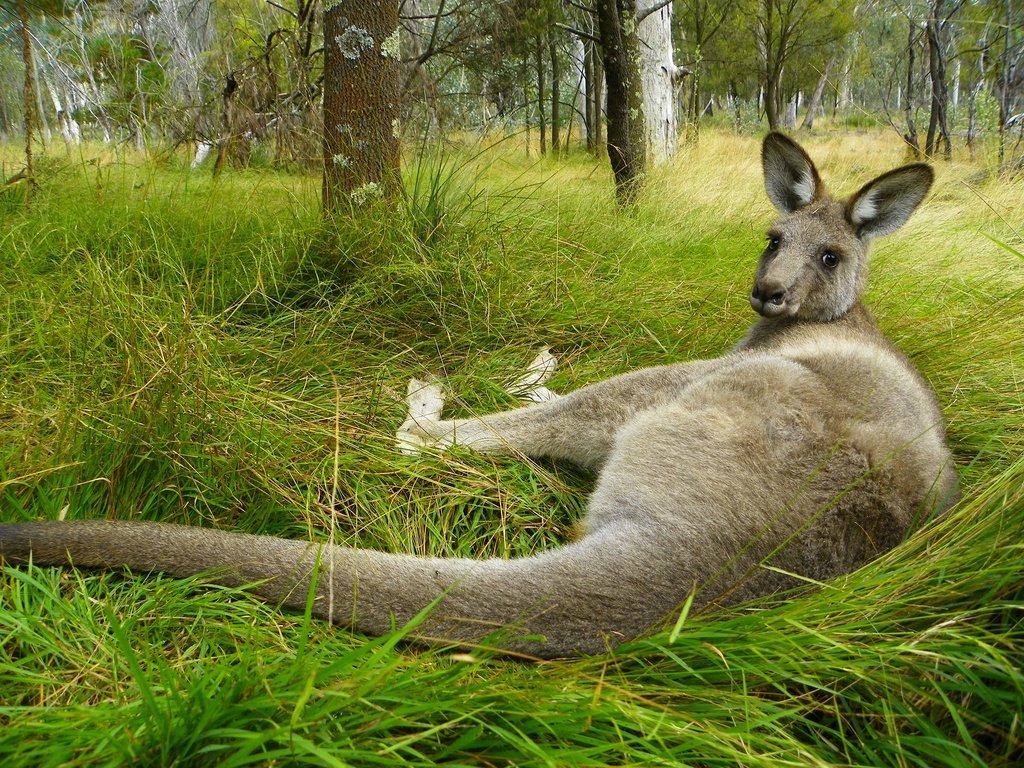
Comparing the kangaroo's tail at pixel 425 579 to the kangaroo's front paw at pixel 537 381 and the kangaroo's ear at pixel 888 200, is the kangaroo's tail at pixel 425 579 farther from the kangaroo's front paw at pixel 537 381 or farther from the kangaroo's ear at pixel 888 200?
the kangaroo's ear at pixel 888 200

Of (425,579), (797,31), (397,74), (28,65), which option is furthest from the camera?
(797,31)

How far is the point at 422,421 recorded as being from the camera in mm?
3145

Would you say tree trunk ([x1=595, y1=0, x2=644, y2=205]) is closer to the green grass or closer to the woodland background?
the woodland background

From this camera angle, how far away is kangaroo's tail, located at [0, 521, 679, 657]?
1.86 meters

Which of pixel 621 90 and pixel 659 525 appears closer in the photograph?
pixel 659 525

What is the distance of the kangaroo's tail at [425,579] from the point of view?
6.11 feet

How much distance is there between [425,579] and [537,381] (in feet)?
5.95

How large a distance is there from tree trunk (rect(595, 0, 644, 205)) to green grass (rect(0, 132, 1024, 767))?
137cm

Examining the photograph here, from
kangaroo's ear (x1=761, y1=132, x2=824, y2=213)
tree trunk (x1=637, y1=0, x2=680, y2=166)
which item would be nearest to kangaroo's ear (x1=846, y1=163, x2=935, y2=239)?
kangaroo's ear (x1=761, y1=132, x2=824, y2=213)

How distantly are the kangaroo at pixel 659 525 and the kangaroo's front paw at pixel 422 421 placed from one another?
0.02 meters

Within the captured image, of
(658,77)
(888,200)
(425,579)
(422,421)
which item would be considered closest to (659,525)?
(425,579)

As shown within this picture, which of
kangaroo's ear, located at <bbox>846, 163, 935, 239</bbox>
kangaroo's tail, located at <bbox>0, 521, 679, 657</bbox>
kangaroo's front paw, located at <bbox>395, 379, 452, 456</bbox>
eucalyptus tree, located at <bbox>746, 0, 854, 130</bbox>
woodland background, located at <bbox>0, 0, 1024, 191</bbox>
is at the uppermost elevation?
eucalyptus tree, located at <bbox>746, 0, 854, 130</bbox>

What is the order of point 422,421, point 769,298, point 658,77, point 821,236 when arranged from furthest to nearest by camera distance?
1. point 658,77
2. point 821,236
3. point 769,298
4. point 422,421

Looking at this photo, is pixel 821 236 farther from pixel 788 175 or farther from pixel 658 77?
pixel 658 77
